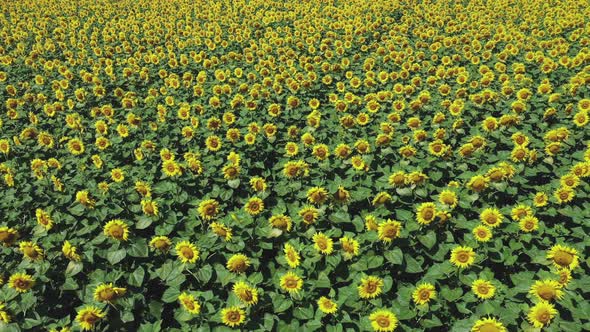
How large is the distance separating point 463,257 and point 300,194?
2210 millimetres

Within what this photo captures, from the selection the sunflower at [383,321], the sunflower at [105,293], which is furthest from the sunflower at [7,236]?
the sunflower at [383,321]

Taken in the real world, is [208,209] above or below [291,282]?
above

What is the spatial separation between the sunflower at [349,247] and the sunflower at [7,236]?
12.0 ft

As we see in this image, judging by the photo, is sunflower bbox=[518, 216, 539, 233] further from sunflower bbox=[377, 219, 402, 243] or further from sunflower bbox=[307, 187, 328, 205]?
sunflower bbox=[307, 187, 328, 205]

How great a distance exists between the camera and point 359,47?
11.9 meters

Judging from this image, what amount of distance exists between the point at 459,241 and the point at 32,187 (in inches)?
236

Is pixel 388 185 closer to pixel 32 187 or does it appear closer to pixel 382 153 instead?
pixel 382 153

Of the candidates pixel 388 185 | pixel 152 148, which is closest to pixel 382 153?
pixel 388 185

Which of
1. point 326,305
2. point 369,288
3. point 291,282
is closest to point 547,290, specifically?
point 369,288

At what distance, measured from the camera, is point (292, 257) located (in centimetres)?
432

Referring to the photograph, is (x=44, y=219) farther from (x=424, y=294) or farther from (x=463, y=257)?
(x=463, y=257)

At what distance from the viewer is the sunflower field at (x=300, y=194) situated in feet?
13.3

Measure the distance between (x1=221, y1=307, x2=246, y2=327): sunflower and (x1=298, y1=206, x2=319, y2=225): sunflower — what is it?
1.40m

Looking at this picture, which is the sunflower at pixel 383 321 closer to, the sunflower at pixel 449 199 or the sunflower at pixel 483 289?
the sunflower at pixel 483 289
